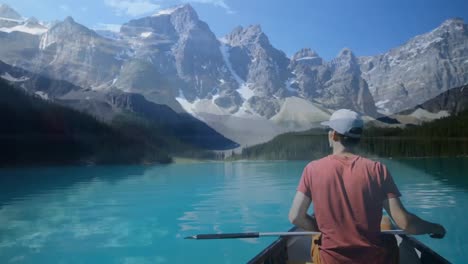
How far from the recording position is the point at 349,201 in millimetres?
2490

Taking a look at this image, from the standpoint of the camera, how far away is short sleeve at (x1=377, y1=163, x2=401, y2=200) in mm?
2422

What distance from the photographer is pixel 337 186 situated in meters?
2.48

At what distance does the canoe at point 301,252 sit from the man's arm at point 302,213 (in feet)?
6.84

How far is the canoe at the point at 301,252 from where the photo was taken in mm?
4902

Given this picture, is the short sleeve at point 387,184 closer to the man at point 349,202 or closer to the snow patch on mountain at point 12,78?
the man at point 349,202

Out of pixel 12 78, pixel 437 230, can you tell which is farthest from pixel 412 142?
pixel 12 78

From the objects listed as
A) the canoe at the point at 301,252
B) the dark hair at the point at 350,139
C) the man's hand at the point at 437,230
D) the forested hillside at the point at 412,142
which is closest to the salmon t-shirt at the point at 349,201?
the dark hair at the point at 350,139

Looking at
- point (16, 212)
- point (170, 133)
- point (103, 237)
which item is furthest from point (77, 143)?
point (103, 237)

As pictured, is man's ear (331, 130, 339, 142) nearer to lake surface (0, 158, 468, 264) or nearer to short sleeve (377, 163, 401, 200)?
short sleeve (377, 163, 401, 200)

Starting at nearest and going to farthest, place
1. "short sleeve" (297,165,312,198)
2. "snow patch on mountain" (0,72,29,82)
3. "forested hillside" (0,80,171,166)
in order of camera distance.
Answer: "short sleeve" (297,165,312,198)
"forested hillside" (0,80,171,166)
"snow patch on mountain" (0,72,29,82)

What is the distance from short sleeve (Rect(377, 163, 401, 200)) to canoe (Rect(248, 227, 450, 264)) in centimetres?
248

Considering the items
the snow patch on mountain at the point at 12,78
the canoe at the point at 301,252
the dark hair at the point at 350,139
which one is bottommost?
the canoe at the point at 301,252

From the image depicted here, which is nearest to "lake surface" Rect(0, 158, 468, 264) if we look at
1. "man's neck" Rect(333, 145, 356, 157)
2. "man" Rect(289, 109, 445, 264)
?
"man" Rect(289, 109, 445, 264)

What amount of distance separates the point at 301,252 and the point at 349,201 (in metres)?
3.56
